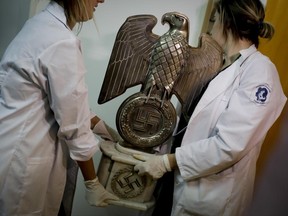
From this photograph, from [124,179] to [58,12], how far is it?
622 millimetres

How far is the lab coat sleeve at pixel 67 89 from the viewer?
821 millimetres

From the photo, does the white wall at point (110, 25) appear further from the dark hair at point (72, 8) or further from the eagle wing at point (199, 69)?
the dark hair at point (72, 8)

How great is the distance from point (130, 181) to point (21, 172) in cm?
40

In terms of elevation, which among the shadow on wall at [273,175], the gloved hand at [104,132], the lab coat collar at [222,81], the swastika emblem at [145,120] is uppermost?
the lab coat collar at [222,81]

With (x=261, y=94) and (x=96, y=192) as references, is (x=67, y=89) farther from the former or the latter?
(x=261, y=94)

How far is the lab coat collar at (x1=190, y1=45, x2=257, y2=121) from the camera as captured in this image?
1.12 m

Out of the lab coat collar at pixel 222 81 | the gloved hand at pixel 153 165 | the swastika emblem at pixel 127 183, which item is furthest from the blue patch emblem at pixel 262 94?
the swastika emblem at pixel 127 183

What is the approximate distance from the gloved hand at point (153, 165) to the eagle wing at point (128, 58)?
0.26m

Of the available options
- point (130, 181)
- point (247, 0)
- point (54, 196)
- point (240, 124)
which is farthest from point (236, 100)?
point (54, 196)

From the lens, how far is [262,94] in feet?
3.35

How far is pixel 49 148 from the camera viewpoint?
3.09 feet

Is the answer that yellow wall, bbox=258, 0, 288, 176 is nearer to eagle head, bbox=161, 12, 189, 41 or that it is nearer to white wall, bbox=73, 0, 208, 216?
white wall, bbox=73, 0, 208, 216

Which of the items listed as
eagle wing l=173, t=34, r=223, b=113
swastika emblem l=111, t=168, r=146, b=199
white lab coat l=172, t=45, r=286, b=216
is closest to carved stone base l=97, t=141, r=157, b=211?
swastika emblem l=111, t=168, r=146, b=199

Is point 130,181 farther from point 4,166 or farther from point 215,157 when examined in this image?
point 4,166
